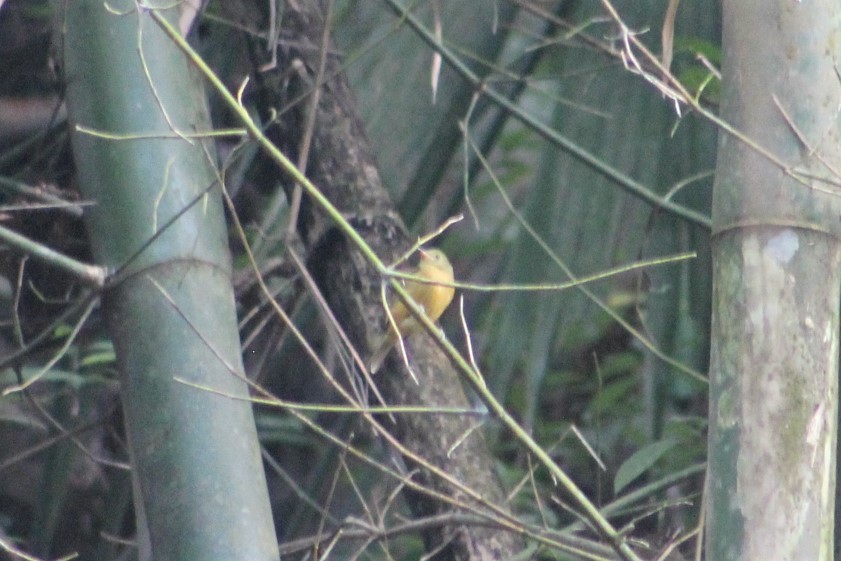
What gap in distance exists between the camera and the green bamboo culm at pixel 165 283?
5.87 feet

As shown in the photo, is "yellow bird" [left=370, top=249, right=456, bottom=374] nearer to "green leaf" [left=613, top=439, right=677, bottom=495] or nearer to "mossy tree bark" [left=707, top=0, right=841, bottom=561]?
"green leaf" [left=613, top=439, right=677, bottom=495]

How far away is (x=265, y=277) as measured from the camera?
8.01 ft

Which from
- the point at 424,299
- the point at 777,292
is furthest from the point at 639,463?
the point at 777,292

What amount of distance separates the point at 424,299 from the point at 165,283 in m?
1.06

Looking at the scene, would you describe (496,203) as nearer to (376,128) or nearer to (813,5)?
(376,128)

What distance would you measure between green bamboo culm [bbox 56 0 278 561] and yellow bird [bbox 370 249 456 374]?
358 mm

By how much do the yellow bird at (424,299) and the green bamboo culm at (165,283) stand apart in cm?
36

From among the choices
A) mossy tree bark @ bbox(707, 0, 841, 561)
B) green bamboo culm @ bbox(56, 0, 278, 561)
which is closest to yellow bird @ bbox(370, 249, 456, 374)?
green bamboo culm @ bbox(56, 0, 278, 561)

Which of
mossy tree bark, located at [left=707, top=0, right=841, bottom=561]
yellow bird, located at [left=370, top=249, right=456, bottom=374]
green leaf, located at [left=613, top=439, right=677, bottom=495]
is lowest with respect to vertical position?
green leaf, located at [left=613, top=439, right=677, bottom=495]

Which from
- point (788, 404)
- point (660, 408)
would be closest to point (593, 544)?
point (660, 408)

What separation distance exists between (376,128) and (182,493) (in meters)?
1.09

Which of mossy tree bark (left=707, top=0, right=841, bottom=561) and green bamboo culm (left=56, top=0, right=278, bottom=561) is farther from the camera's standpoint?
green bamboo culm (left=56, top=0, right=278, bottom=561)

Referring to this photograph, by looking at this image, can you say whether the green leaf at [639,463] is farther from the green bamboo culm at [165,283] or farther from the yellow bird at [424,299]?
the green bamboo culm at [165,283]

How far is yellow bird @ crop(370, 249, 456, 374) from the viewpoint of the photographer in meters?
2.26
